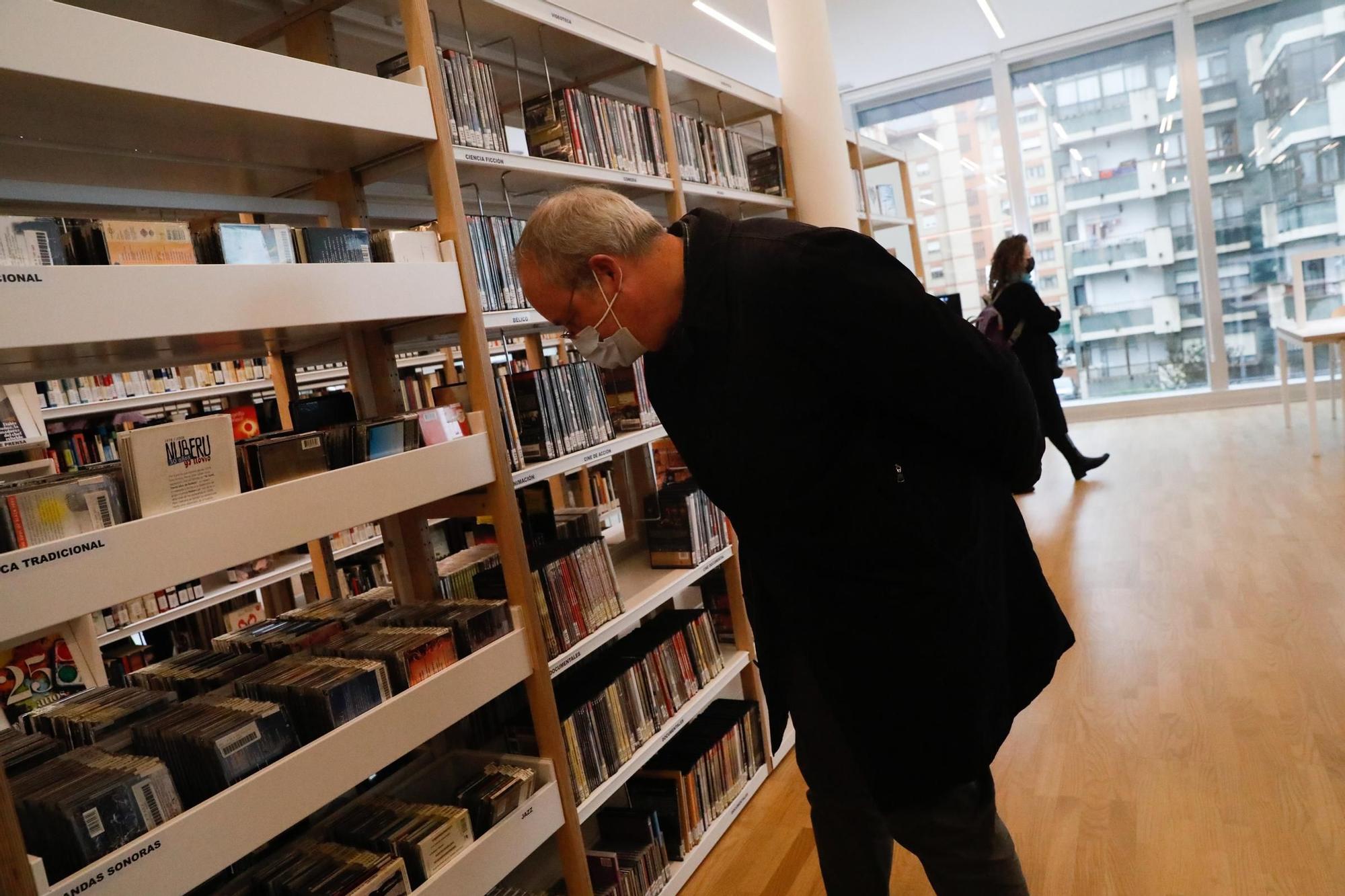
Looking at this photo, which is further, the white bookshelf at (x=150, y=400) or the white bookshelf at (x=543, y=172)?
the white bookshelf at (x=150, y=400)

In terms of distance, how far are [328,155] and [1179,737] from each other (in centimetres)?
262

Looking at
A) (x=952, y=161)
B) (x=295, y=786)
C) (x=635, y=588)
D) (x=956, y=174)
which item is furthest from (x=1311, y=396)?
(x=295, y=786)

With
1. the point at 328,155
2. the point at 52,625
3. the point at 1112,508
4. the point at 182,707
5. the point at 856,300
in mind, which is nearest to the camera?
the point at 52,625

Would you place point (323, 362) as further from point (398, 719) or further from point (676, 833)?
point (676, 833)

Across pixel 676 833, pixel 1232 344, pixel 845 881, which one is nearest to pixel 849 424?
pixel 845 881

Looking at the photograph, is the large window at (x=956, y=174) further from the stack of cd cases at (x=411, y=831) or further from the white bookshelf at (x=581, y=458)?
the stack of cd cases at (x=411, y=831)

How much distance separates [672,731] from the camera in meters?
2.25

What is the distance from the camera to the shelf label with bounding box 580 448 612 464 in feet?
6.72

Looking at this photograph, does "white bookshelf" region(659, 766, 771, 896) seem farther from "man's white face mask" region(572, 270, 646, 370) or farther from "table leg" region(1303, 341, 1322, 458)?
"table leg" region(1303, 341, 1322, 458)

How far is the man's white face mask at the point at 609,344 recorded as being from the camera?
139 cm

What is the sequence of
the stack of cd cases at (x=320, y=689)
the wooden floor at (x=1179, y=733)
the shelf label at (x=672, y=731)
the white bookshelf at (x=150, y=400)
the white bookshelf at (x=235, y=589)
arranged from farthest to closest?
the white bookshelf at (x=150, y=400) → the white bookshelf at (x=235, y=589) → the shelf label at (x=672, y=731) → the wooden floor at (x=1179, y=733) → the stack of cd cases at (x=320, y=689)

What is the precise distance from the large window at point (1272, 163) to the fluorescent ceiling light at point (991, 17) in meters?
1.67

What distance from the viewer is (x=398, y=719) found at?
1.45 metres

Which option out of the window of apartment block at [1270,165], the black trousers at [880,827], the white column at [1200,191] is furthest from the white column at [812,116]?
the window of apartment block at [1270,165]
